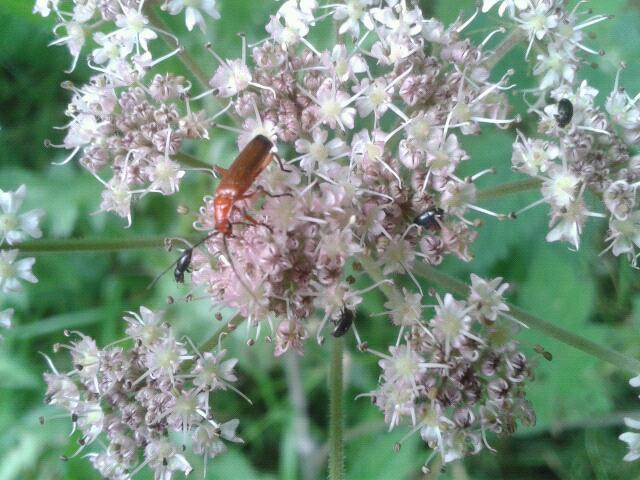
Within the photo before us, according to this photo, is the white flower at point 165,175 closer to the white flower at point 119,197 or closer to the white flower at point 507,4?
the white flower at point 119,197

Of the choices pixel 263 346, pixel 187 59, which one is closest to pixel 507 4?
pixel 187 59

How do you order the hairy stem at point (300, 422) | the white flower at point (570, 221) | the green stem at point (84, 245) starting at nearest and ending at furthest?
1. the white flower at point (570, 221)
2. the green stem at point (84, 245)
3. the hairy stem at point (300, 422)

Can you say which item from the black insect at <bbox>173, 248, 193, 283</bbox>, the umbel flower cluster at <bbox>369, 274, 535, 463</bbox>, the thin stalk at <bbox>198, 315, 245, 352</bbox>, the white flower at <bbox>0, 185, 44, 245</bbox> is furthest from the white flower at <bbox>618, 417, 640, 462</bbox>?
the white flower at <bbox>0, 185, 44, 245</bbox>

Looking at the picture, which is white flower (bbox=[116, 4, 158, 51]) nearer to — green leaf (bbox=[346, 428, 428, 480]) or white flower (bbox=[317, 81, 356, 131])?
white flower (bbox=[317, 81, 356, 131])

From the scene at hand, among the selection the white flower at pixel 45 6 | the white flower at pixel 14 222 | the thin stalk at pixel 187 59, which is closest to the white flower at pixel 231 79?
the thin stalk at pixel 187 59

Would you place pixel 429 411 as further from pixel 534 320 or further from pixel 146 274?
pixel 146 274

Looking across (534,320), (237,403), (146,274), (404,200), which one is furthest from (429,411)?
(146,274)

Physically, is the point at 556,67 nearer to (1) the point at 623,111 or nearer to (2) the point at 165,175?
(1) the point at 623,111
